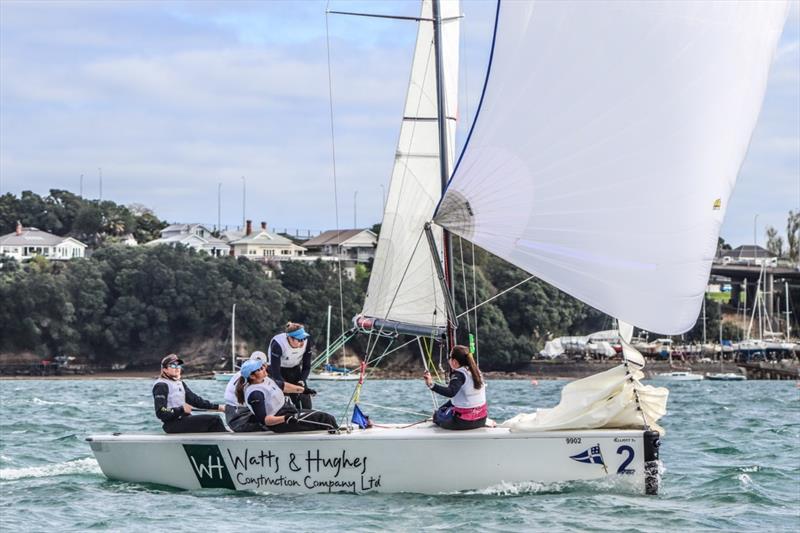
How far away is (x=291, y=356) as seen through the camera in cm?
1330

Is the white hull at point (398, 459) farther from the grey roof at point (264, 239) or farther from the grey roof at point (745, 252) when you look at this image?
the grey roof at point (745, 252)

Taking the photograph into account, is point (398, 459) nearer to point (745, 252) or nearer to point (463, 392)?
point (463, 392)

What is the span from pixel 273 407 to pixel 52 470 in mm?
3700

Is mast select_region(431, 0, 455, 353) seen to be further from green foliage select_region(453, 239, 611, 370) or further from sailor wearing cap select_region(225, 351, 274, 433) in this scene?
green foliage select_region(453, 239, 611, 370)

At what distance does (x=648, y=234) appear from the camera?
11719mm

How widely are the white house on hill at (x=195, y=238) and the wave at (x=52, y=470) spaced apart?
323ft

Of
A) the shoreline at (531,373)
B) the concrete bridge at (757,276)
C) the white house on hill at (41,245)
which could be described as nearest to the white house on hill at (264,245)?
the white house on hill at (41,245)

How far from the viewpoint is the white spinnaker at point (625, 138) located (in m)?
11.5

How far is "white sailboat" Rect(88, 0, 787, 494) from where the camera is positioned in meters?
11.5

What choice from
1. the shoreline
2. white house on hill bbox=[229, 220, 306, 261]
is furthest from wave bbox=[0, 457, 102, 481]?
white house on hill bbox=[229, 220, 306, 261]

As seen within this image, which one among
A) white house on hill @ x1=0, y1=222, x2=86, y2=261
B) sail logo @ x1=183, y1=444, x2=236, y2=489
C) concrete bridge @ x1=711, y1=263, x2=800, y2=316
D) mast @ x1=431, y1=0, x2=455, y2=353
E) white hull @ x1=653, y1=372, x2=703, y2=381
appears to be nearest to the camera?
sail logo @ x1=183, y1=444, x2=236, y2=489

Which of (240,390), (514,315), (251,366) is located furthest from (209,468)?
(514,315)

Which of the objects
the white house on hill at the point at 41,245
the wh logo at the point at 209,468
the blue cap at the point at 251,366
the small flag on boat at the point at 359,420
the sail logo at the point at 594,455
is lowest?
the wh logo at the point at 209,468

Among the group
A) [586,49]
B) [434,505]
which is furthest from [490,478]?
[586,49]
